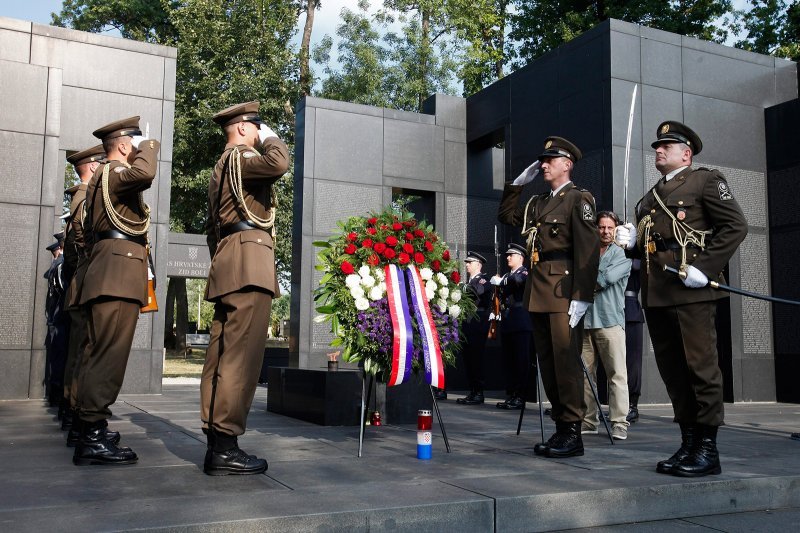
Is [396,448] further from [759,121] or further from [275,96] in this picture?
[275,96]

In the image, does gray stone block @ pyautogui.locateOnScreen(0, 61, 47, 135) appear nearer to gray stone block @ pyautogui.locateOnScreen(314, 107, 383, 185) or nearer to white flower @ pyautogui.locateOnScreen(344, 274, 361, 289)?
gray stone block @ pyautogui.locateOnScreen(314, 107, 383, 185)

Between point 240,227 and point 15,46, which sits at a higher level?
point 15,46

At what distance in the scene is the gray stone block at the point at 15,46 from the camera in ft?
35.4

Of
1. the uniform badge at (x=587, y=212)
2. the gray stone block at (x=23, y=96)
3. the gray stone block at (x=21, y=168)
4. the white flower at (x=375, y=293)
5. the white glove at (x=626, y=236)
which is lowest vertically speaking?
the white flower at (x=375, y=293)

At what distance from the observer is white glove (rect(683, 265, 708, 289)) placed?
464 cm

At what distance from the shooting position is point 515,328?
9680mm

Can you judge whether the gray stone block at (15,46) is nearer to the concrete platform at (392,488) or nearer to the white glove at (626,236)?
the concrete platform at (392,488)

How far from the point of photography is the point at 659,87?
1102cm

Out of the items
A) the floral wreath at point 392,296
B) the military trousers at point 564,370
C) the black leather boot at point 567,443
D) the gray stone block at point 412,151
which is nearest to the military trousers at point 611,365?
the military trousers at point 564,370

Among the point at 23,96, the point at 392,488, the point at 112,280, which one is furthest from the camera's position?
the point at 23,96

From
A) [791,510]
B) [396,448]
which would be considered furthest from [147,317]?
[791,510]

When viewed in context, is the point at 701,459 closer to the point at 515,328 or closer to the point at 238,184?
the point at 238,184

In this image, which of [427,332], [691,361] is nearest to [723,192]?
[691,361]

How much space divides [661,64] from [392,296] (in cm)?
724
